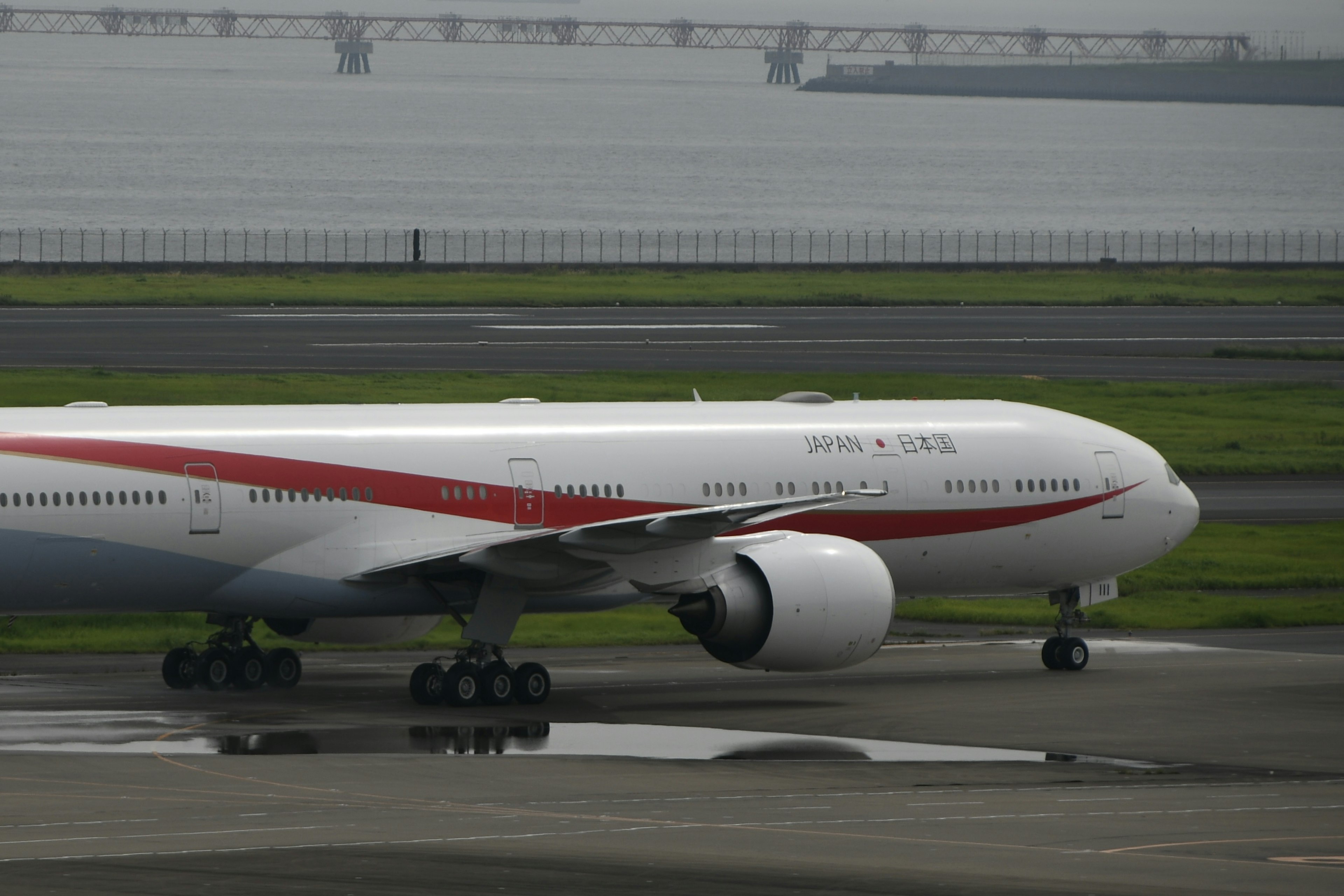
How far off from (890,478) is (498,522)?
25.3ft

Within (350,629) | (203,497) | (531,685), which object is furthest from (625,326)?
(203,497)

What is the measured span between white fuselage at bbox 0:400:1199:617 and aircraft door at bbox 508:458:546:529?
0.04m

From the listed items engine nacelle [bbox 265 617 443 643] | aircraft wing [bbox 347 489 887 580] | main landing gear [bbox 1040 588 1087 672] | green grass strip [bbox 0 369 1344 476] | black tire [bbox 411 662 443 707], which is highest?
green grass strip [bbox 0 369 1344 476]

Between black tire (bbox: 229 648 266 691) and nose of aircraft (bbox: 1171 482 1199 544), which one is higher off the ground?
nose of aircraft (bbox: 1171 482 1199 544)

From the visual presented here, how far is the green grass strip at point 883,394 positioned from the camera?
67.4m

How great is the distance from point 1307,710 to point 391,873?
63.8 feet

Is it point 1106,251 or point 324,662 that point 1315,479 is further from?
point 1106,251

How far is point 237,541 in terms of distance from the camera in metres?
33.7

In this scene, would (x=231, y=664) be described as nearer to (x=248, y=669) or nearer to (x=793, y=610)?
(x=248, y=669)

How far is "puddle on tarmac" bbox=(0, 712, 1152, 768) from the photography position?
29719mm

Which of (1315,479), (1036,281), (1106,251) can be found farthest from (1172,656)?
(1106,251)

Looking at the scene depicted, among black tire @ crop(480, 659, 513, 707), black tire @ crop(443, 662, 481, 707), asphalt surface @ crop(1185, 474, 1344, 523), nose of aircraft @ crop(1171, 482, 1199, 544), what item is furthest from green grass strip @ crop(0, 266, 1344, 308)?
black tire @ crop(480, 659, 513, 707)

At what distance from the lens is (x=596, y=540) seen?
33.4 meters

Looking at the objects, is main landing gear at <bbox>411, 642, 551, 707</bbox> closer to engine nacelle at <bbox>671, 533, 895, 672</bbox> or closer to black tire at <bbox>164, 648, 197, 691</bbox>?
engine nacelle at <bbox>671, 533, 895, 672</bbox>
